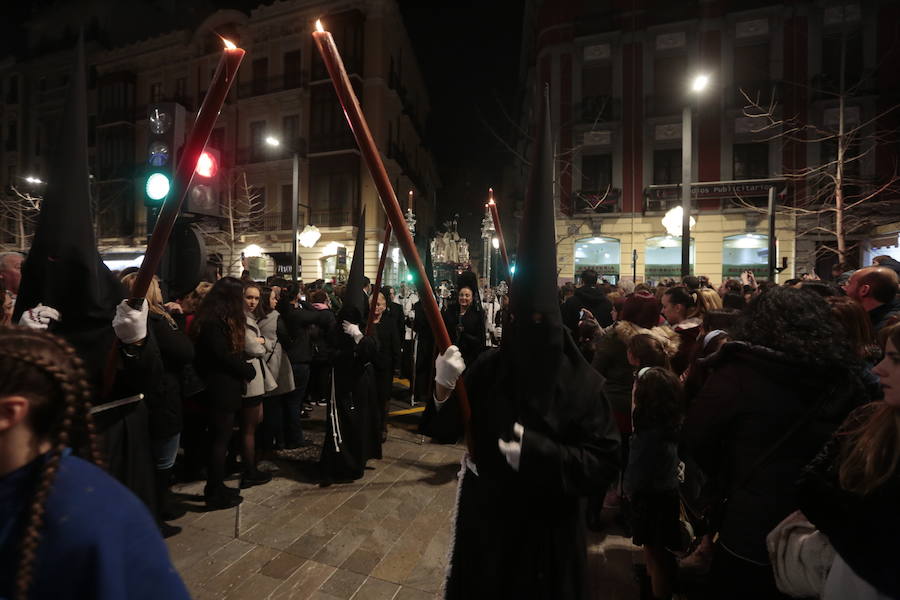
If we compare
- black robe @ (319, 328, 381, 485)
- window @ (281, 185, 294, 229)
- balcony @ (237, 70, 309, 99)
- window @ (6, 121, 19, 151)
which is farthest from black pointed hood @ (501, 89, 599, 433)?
window @ (6, 121, 19, 151)

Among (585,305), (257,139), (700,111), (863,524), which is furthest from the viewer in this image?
(257,139)

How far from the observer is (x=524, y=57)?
112 ft

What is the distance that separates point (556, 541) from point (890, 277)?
3631 millimetres

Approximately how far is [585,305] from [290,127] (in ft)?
83.9

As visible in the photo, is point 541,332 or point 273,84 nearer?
point 541,332

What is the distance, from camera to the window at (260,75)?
27047 mm

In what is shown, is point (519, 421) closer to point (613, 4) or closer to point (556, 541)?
point (556, 541)

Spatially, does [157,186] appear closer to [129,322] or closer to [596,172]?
[129,322]

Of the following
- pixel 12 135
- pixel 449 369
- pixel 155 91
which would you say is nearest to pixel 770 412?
pixel 449 369

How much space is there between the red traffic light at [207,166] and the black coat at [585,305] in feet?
16.5

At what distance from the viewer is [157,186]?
397 centimetres

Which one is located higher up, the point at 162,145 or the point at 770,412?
the point at 162,145

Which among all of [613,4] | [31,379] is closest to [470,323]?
[31,379]

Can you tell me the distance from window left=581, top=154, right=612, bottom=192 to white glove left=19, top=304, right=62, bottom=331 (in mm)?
21766
